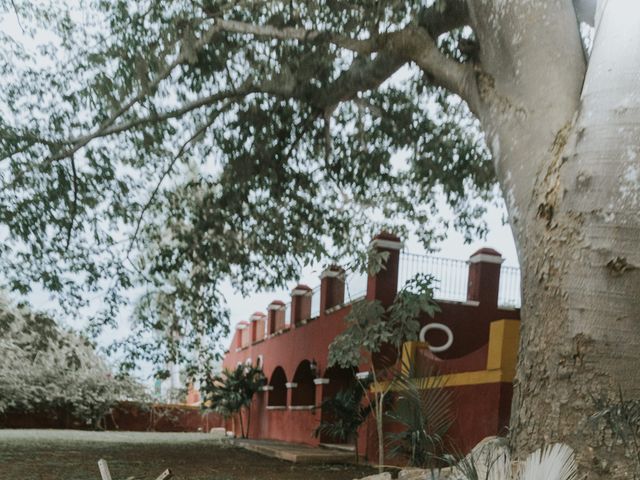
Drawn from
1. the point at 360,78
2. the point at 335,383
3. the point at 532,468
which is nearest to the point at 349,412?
the point at 335,383

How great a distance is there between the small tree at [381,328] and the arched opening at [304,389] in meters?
5.88

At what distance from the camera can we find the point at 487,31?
5344mm

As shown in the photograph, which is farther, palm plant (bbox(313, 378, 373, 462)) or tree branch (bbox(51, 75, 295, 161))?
palm plant (bbox(313, 378, 373, 462))

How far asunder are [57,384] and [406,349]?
59.7 ft

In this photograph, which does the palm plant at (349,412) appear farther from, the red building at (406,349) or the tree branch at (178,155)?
the tree branch at (178,155)

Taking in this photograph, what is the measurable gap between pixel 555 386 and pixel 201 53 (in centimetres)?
558

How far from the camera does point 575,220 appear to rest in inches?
168

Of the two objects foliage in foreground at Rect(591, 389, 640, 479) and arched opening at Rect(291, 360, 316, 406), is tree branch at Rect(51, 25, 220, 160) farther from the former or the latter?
arched opening at Rect(291, 360, 316, 406)

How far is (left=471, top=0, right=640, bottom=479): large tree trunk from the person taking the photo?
403 centimetres

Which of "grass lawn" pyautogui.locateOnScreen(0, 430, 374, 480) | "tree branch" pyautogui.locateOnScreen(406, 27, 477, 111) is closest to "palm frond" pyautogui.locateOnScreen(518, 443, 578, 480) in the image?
"tree branch" pyautogui.locateOnScreen(406, 27, 477, 111)

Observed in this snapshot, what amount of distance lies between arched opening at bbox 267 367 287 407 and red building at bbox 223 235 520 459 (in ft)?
0.09

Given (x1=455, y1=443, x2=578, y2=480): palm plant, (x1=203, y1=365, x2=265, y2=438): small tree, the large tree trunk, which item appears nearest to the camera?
(x1=455, y1=443, x2=578, y2=480): palm plant

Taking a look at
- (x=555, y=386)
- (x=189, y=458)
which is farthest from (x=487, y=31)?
(x=189, y=458)

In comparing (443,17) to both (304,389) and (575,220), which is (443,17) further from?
(304,389)
